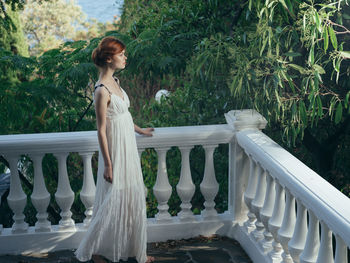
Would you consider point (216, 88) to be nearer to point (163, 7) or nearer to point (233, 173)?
point (233, 173)

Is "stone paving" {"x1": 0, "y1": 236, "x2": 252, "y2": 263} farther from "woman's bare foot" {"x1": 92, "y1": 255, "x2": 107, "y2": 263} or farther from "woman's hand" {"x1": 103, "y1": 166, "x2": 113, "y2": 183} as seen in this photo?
"woman's hand" {"x1": 103, "y1": 166, "x2": 113, "y2": 183}

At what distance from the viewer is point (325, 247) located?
112 inches

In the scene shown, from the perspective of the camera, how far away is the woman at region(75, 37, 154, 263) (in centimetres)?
358

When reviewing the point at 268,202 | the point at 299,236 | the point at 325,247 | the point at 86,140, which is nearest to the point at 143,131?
the point at 86,140

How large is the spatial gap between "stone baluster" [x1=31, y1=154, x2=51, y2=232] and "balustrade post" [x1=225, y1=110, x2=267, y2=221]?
1.54 meters

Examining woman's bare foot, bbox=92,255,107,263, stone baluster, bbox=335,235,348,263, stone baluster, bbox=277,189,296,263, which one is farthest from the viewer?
woman's bare foot, bbox=92,255,107,263

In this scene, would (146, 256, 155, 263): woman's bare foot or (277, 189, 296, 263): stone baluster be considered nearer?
(277, 189, 296, 263): stone baluster

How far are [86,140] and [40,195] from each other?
23.8 inches

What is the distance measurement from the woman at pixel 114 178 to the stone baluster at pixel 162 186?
21.8 inches

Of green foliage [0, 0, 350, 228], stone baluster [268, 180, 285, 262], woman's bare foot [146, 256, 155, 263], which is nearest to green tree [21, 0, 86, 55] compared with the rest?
green foliage [0, 0, 350, 228]

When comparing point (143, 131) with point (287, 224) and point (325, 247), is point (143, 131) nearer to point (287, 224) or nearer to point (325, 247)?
point (287, 224)

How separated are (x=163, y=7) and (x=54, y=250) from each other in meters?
2.59

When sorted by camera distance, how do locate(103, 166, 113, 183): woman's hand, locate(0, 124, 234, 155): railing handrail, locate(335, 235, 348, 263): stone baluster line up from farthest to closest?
locate(0, 124, 234, 155): railing handrail < locate(103, 166, 113, 183): woman's hand < locate(335, 235, 348, 263): stone baluster

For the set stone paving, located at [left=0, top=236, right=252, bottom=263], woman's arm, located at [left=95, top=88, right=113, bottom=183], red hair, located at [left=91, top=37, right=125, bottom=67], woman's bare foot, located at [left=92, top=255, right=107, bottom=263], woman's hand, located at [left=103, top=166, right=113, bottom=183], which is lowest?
stone paving, located at [left=0, top=236, right=252, bottom=263]
